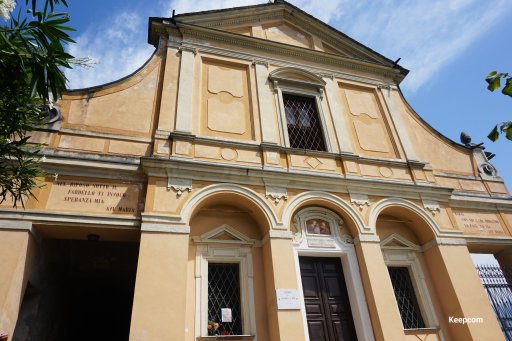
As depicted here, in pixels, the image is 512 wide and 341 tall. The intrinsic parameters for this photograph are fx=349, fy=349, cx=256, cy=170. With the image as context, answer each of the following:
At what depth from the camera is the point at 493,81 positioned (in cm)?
293

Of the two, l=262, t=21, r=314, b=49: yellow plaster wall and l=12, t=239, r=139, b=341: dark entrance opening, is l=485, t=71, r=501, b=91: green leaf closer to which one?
l=12, t=239, r=139, b=341: dark entrance opening

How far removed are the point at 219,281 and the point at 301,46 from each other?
8.14 meters

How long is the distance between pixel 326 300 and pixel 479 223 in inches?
210

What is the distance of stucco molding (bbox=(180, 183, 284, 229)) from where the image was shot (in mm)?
7293

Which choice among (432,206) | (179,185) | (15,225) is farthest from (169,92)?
(432,206)

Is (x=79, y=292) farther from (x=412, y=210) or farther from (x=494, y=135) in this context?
(x=494, y=135)

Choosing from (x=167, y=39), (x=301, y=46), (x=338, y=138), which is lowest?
(x=338, y=138)

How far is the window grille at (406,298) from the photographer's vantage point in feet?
26.8

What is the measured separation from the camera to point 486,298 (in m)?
8.07

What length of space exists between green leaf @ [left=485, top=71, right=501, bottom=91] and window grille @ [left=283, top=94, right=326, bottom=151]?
21.4ft

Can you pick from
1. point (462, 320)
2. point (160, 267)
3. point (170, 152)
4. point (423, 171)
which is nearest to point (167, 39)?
point (170, 152)

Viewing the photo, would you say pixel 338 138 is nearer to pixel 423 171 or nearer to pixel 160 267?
pixel 423 171

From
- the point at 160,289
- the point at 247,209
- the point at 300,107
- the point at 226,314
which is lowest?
the point at 226,314

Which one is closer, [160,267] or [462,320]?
[160,267]
